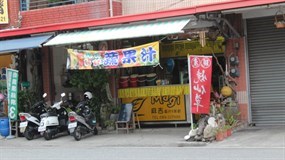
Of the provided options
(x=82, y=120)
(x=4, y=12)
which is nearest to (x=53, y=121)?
(x=82, y=120)

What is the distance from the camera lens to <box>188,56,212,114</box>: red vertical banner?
1423cm

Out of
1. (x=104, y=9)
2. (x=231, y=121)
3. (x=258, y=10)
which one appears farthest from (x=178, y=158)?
(x=104, y=9)

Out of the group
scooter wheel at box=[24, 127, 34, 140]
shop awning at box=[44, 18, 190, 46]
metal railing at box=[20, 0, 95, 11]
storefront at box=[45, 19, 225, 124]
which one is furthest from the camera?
metal railing at box=[20, 0, 95, 11]

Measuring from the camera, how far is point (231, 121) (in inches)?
596

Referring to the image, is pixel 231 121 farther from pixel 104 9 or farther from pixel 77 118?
pixel 104 9

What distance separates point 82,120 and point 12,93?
3.24 m

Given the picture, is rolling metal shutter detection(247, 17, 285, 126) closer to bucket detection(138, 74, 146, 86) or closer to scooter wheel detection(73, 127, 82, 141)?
bucket detection(138, 74, 146, 86)

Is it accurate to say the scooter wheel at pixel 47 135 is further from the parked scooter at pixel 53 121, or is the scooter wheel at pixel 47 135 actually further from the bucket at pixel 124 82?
the bucket at pixel 124 82

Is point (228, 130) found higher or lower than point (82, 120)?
lower

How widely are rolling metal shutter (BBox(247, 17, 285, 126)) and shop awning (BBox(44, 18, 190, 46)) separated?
2691mm

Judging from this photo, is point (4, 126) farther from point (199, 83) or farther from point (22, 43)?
point (199, 83)

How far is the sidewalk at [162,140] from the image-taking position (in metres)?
13.1

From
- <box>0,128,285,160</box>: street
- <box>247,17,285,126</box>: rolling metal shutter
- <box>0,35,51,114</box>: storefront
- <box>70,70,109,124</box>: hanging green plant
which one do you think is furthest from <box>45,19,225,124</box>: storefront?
<box>0,35,51,114</box>: storefront

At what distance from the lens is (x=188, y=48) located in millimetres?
17203
